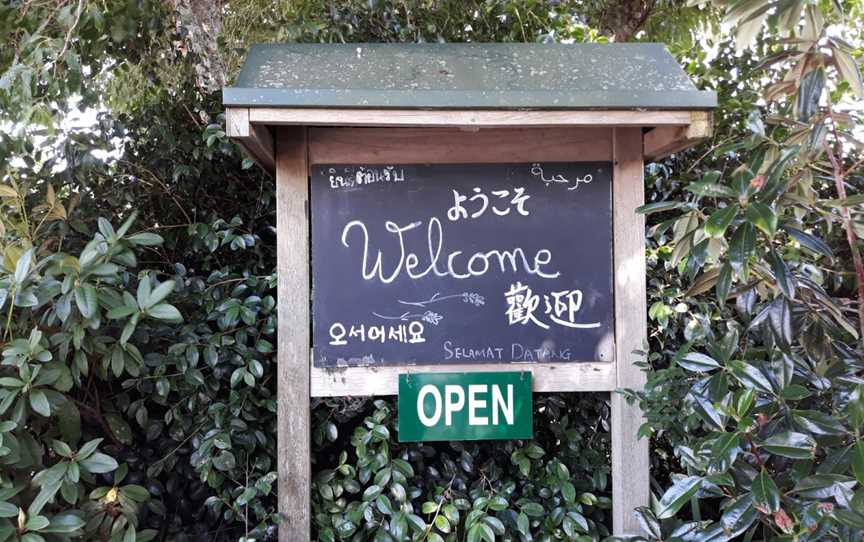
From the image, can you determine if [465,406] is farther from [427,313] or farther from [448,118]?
[448,118]

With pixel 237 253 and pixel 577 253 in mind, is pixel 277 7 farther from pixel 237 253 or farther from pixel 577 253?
pixel 577 253

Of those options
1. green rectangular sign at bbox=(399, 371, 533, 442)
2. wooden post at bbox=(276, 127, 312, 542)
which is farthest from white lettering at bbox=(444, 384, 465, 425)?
wooden post at bbox=(276, 127, 312, 542)

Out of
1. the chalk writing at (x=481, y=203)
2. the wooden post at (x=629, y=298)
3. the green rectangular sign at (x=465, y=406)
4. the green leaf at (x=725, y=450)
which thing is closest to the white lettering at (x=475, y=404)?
the green rectangular sign at (x=465, y=406)

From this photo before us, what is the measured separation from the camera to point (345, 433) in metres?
2.41

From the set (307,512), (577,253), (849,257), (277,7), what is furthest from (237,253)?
(849,257)

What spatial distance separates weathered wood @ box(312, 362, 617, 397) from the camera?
1941 millimetres

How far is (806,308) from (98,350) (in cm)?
204

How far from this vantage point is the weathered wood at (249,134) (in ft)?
5.45

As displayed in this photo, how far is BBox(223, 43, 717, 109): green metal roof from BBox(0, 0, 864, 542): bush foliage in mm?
296

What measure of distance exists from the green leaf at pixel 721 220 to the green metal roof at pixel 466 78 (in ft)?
1.41

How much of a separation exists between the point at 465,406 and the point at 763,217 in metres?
1.04

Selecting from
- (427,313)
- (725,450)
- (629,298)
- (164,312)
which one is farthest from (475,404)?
(164,312)

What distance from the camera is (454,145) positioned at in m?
1.98

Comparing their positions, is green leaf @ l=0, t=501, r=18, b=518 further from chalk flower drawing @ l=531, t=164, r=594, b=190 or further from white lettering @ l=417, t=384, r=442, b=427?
chalk flower drawing @ l=531, t=164, r=594, b=190
